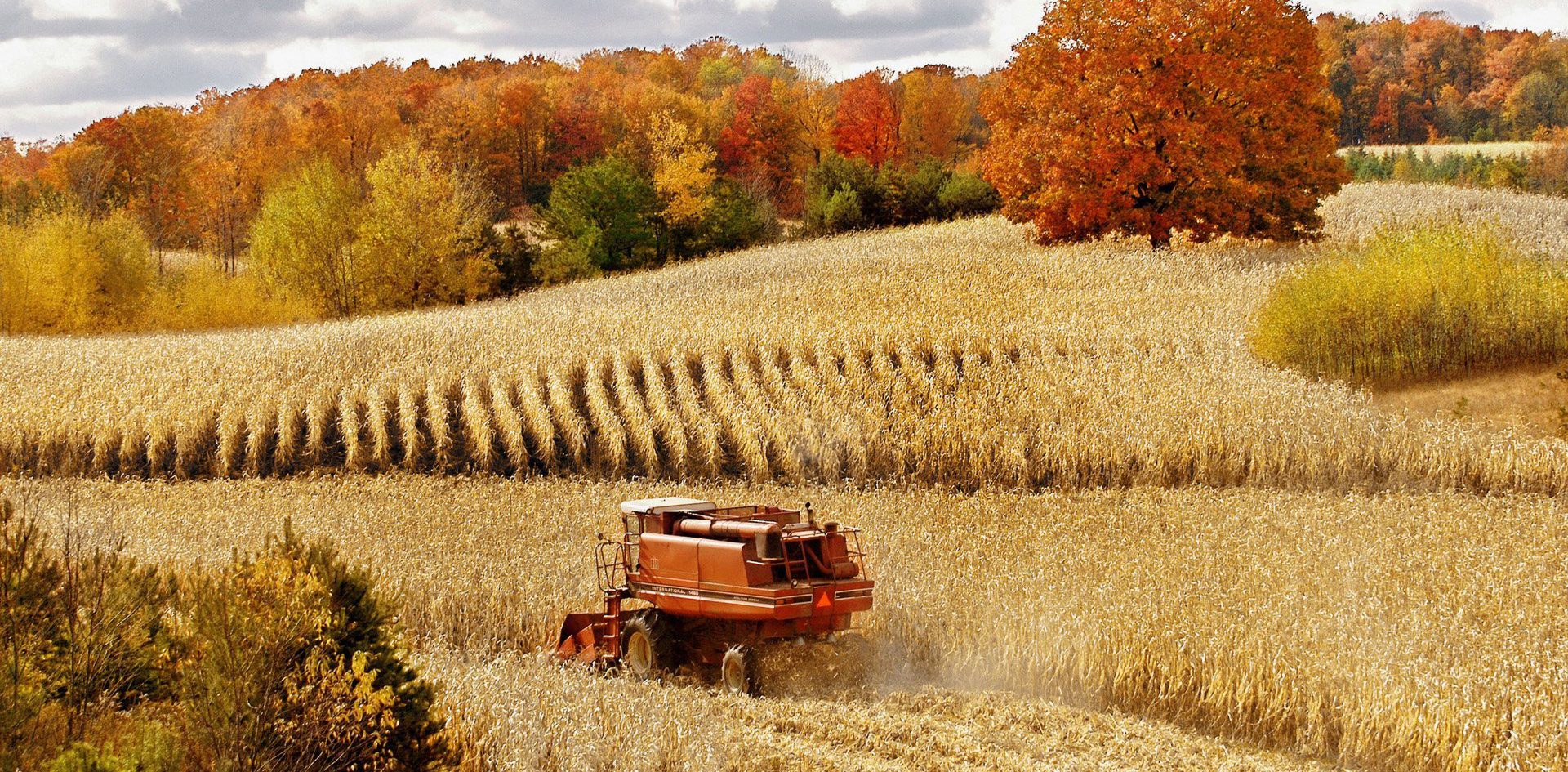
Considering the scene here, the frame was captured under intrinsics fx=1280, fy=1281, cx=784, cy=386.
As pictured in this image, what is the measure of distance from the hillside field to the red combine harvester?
24.0 inches

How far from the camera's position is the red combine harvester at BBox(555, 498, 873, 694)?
34.2 feet

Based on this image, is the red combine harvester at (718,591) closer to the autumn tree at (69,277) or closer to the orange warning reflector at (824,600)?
the orange warning reflector at (824,600)

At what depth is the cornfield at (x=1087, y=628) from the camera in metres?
8.98

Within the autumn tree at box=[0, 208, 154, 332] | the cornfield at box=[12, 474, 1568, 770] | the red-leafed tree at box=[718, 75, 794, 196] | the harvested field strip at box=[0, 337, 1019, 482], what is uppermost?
the red-leafed tree at box=[718, 75, 794, 196]

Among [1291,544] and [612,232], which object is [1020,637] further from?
[612,232]

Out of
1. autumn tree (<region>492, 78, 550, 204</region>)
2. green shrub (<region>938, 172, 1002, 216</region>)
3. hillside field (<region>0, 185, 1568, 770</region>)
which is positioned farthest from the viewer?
autumn tree (<region>492, 78, 550, 204</region>)

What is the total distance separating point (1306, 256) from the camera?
1187 inches

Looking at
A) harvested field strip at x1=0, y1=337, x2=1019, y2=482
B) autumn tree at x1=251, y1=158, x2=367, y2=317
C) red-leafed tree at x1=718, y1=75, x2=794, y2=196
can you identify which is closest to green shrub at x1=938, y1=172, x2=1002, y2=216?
autumn tree at x1=251, y1=158, x2=367, y2=317

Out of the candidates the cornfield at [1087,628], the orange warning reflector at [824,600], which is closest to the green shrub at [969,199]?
the cornfield at [1087,628]

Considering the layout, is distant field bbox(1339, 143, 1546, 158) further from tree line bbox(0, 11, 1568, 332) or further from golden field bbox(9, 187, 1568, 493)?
golden field bbox(9, 187, 1568, 493)

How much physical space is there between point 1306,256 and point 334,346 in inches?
864

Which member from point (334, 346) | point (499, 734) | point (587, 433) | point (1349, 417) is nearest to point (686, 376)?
point (587, 433)

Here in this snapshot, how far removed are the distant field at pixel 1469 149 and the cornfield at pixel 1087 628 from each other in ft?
198

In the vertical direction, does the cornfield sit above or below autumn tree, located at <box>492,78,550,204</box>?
below
